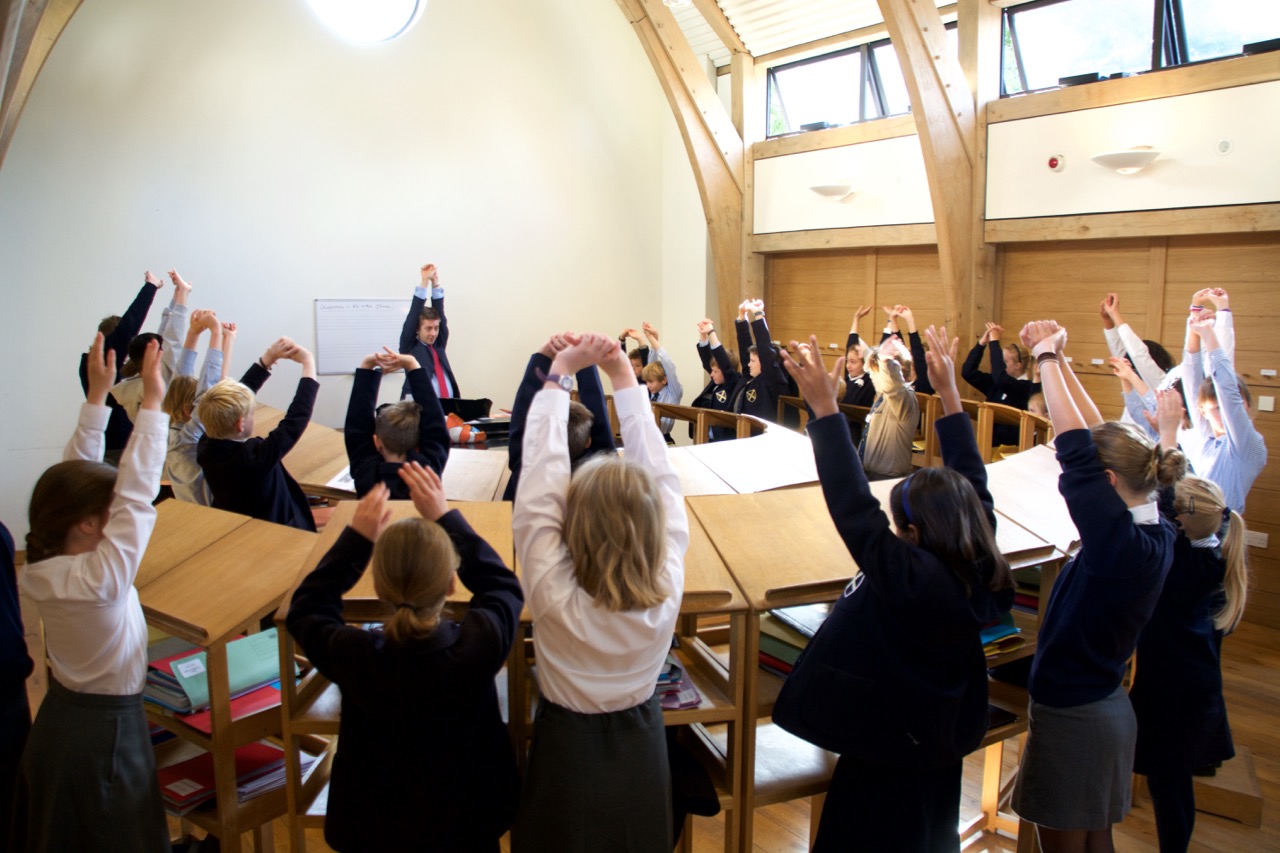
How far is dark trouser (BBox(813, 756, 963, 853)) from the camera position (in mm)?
1805

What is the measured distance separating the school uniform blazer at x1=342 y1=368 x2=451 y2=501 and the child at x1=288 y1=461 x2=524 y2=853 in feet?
3.77

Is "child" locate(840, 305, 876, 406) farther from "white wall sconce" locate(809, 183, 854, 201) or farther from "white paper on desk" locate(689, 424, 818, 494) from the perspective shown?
"white paper on desk" locate(689, 424, 818, 494)

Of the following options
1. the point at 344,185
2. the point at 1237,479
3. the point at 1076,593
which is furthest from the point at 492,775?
the point at 344,185

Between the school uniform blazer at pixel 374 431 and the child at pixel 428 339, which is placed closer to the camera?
the school uniform blazer at pixel 374 431

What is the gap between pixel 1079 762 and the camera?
2041 mm

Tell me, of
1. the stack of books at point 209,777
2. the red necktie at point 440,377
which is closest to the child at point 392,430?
the stack of books at point 209,777

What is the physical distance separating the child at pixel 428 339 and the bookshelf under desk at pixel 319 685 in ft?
12.4

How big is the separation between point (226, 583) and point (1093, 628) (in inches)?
78.6

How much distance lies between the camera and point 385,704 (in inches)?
60.8

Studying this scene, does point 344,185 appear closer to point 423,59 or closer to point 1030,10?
point 423,59

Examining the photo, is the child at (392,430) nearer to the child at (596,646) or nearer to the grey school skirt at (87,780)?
the grey school skirt at (87,780)

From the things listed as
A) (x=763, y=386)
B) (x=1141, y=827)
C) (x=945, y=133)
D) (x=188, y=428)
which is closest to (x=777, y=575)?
(x=1141, y=827)

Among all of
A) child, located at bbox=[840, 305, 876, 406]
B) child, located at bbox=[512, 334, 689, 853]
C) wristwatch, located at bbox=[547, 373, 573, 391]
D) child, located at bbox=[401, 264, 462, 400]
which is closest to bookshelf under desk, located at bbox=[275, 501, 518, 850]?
child, located at bbox=[512, 334, 689, 853]

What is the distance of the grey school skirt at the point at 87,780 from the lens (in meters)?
1.78
